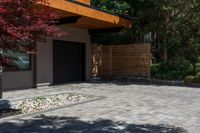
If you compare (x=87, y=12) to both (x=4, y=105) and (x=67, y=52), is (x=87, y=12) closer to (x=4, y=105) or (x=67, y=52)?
(x=67, y=52)

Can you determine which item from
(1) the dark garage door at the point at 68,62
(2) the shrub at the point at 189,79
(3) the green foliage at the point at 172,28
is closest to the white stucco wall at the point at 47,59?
(1) the dark garage door at the point at 68,62

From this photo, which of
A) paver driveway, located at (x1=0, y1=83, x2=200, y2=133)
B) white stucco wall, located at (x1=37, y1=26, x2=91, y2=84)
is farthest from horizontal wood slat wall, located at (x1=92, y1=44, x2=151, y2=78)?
paver driveway, located at (x1=0, y1=83, x2=200, y2=133)

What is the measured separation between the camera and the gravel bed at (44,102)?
30.6 ft

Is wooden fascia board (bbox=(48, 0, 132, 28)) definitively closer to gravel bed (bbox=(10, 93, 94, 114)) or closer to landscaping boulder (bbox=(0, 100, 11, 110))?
gravel bed (bbox=(10, 93, 94, 114))

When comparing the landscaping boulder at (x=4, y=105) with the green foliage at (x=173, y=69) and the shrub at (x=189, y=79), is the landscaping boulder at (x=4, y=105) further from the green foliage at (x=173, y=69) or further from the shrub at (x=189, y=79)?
the green foliage at (x=173, y=69)

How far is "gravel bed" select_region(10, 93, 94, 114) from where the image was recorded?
9328mm

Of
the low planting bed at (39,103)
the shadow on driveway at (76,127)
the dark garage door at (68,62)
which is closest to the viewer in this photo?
the shadow on driveway at (76,127)

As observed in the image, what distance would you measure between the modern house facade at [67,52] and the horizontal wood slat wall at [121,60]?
1.17m

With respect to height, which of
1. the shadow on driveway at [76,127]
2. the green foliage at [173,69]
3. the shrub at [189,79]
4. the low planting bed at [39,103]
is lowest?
the shadow on driveway at [76,127]

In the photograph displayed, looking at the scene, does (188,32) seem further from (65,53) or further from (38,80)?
(38,80)

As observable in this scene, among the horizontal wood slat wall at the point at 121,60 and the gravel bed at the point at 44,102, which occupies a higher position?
the horizontal wood slat wall at the point at 121,60

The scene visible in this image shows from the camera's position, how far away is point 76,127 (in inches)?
281

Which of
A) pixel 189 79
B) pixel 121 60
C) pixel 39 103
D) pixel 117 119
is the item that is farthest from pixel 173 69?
pixel 117 119

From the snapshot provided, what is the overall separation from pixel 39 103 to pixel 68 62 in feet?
26.4
